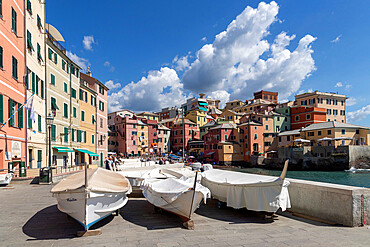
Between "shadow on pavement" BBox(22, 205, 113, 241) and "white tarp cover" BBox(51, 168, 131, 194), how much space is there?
1125 millimetres

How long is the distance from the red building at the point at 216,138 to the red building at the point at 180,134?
1334cm

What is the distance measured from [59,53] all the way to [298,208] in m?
30.2

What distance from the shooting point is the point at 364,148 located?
56250 millimetres

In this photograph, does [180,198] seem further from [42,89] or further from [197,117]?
→ [197,117]

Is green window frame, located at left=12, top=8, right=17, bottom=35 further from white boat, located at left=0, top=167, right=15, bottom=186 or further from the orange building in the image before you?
white boat, located at left=0, top=167, right=15, bottom=186

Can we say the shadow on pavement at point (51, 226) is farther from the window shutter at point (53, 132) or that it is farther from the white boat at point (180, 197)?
the window shutter at point (53, 132)

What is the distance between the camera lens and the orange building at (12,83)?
685 inches

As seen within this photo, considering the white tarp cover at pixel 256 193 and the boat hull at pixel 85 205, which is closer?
the boat hull at pixel 85 205

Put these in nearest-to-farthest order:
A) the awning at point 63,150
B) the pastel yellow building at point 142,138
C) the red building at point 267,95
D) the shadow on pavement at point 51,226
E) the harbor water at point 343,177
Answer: the shadow on pavement at point 51,226 → the awning at point 63,150 → the harbor water at point 343,177 → the pastel yellow building at point 142,138 → the red building at point 267,95

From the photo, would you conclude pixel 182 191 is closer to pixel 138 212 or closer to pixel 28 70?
pixel 138 212

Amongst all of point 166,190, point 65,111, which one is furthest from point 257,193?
point 65,111

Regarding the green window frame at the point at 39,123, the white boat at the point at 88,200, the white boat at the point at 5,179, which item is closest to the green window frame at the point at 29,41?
the green window frame at the point at 39,123

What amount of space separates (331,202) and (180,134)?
3083 inches

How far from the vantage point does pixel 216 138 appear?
71625 millimetres
